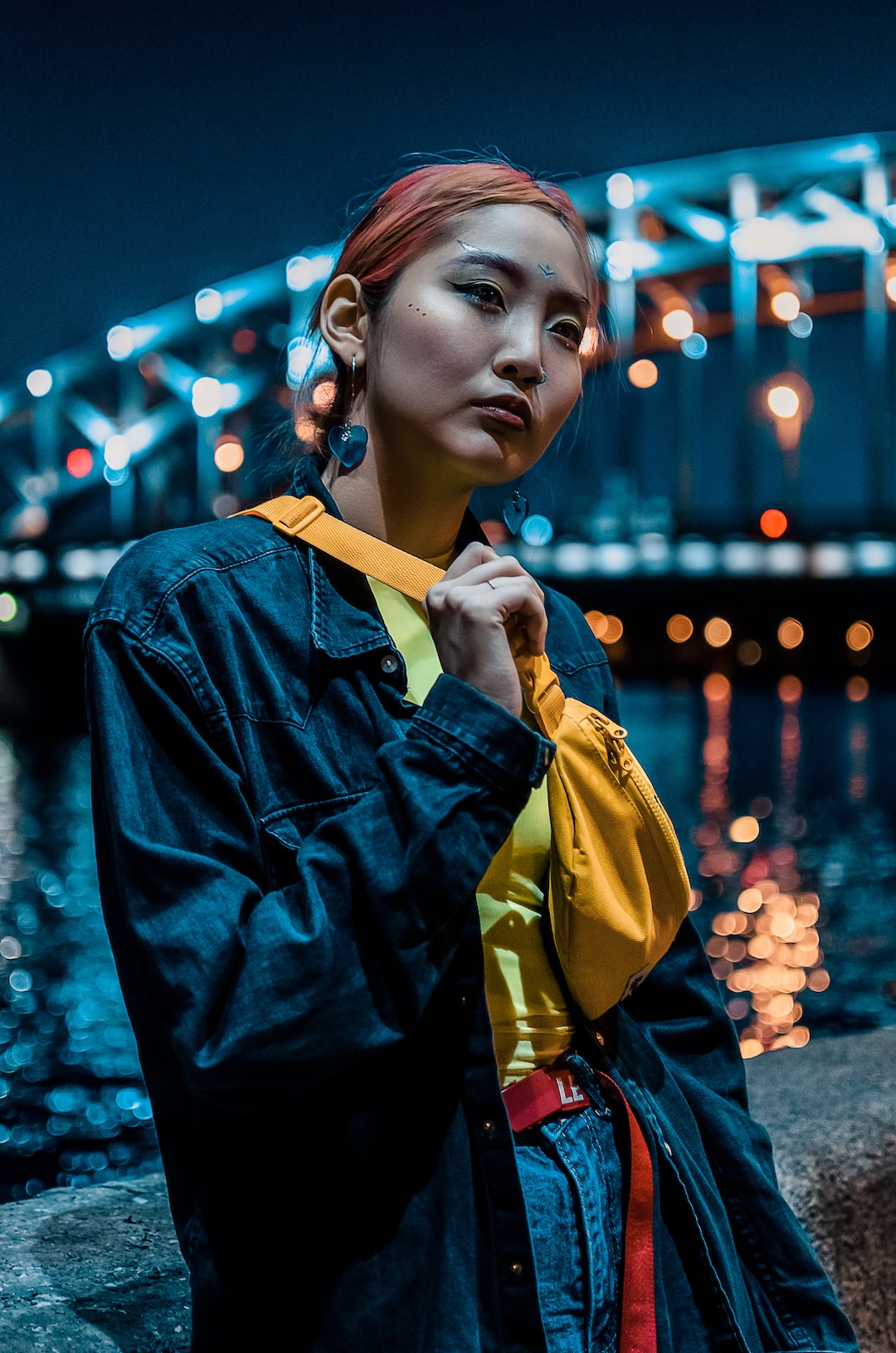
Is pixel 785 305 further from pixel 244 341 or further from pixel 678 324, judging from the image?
pixel 244 341

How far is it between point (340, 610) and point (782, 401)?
65068 millimetres

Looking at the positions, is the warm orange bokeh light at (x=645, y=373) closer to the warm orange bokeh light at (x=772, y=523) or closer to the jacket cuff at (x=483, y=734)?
the warm orange bokeh light at (x=772, y=523)

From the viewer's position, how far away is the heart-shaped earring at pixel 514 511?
174cm

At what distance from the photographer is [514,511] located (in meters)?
1.74

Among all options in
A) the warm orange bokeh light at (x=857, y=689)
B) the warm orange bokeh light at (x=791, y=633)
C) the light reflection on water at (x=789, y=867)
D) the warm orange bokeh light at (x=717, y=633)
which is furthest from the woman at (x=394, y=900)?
the warm orange bokeh light at (x=717, y=633)

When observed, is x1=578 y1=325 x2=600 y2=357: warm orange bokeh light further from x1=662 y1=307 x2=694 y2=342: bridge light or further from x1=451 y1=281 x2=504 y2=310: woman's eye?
x1=662 y1=307 x2=694 y2=342: bridge light

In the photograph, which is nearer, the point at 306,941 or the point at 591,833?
the point at 306,941

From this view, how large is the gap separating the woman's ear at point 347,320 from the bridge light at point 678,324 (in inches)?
2519

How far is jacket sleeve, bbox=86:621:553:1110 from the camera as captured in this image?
1230 millimetres

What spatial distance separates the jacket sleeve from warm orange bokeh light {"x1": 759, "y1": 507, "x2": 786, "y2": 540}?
54.0 m

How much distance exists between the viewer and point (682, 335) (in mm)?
63500

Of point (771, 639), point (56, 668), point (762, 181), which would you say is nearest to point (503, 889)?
point (56, 668)

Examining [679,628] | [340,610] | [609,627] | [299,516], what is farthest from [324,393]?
[679,628]

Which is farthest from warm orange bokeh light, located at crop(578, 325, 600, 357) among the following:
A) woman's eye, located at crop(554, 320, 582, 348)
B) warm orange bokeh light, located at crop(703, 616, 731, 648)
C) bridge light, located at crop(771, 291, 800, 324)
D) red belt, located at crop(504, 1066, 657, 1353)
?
bridge light, located at crop(771, 291, 800, 324)
